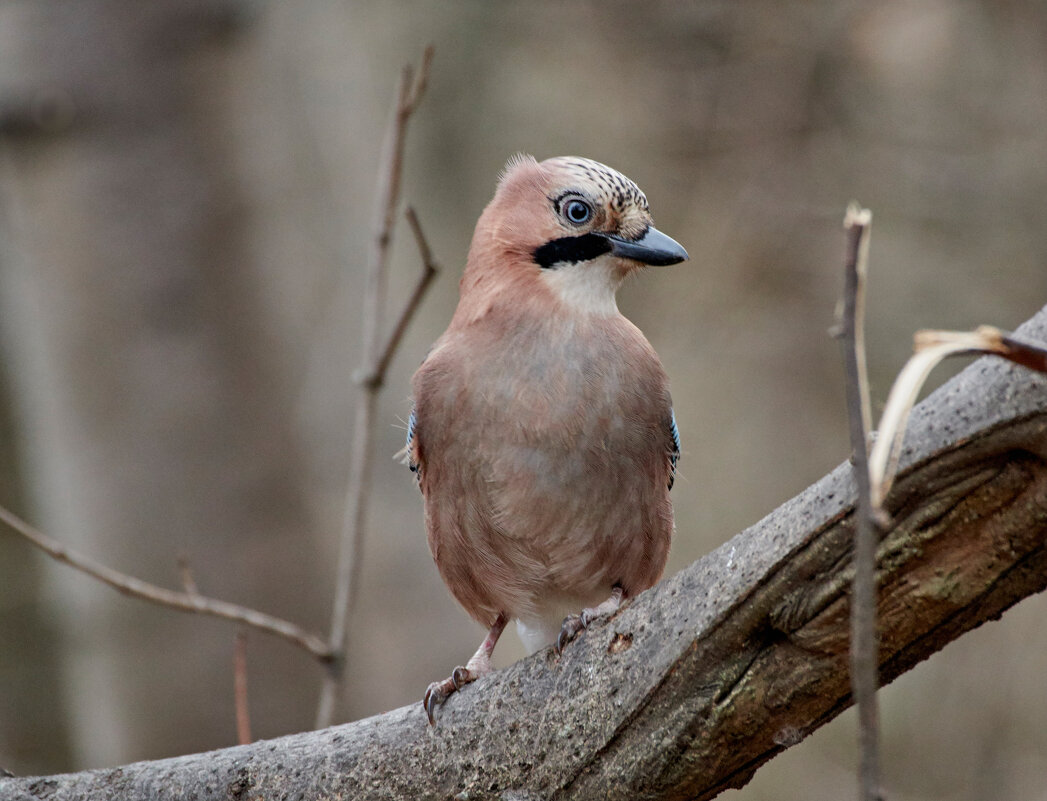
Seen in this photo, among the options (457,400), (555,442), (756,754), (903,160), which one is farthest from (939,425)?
(903,160)

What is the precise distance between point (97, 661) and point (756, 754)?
12.9ft

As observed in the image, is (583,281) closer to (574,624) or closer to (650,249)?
(650,249)

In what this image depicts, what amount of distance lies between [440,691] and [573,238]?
1.35 meters

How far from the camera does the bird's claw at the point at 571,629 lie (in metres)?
2.47

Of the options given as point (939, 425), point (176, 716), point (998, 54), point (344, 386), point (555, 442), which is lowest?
point (176, 716)

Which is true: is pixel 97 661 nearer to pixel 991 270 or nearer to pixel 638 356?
pixel 638 356

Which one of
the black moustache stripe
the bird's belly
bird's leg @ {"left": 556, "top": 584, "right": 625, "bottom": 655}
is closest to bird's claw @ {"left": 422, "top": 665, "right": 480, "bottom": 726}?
bird's leg @ {"left": 556, "top": 584, "right": 625, "bottom": 655}

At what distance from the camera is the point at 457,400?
10.2 feet

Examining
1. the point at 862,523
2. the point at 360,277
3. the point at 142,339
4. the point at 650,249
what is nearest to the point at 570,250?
the point at 650,249

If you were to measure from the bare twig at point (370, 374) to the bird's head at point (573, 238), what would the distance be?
28 centimetres

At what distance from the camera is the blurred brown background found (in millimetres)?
5082

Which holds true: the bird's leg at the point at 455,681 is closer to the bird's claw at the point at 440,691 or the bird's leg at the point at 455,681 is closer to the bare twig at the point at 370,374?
the bird's claw at the point at 440,691

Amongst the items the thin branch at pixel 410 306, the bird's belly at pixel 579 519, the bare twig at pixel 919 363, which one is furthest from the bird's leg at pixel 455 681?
the bare twig at pixel 919 363

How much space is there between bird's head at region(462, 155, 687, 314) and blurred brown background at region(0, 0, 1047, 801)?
233cm
